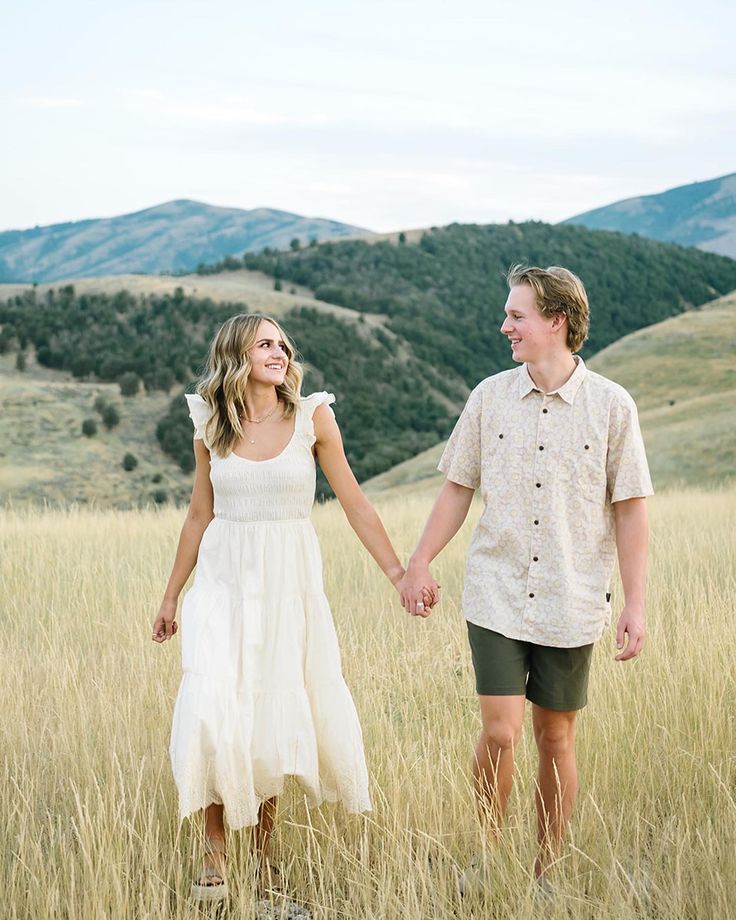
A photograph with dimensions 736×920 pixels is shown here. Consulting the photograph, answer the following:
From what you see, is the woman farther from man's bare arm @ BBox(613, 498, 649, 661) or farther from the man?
man's bare arm @ BBox(613, 498, 649, 661)

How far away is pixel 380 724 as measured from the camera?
462 centimetres

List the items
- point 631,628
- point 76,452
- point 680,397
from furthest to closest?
point 76,452, point 680,397, point 631,628

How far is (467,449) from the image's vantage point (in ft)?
12.8

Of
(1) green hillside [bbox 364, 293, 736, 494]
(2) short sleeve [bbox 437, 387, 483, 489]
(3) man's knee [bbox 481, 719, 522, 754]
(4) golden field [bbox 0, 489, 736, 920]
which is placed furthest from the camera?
(1) green hillside [bbox 364, 293, 736, 494]

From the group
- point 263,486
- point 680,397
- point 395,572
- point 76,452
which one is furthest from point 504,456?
point 76,452

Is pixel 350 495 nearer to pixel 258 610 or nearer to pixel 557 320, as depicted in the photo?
pixel 258 610

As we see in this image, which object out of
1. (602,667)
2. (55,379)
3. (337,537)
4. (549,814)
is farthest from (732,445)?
(55,379)

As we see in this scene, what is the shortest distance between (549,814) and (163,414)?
182ft

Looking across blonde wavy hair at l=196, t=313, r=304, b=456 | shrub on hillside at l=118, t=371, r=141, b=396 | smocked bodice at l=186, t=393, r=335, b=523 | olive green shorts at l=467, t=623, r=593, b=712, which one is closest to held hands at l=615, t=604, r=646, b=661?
olive green shorts at l=467, t=623, r=593, b=712

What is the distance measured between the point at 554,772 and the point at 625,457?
1043 mm

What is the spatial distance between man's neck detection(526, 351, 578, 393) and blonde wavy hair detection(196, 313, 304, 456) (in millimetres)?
825

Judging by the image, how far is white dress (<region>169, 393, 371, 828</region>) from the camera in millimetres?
3547

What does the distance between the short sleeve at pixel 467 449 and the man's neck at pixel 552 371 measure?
0.21 metres

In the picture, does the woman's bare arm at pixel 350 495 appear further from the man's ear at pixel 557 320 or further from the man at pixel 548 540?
the man's ear at pixel 557 320
